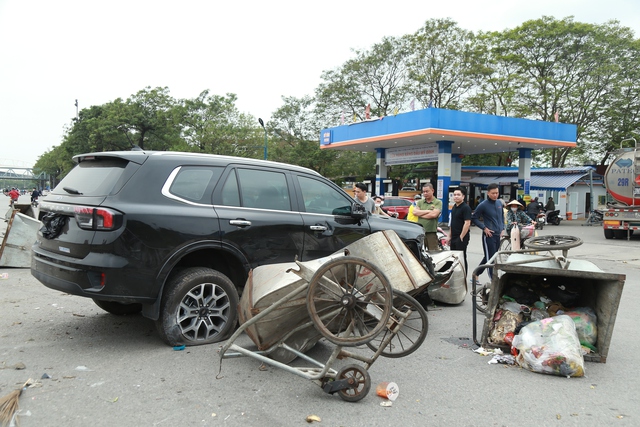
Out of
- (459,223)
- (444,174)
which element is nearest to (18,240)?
(459,223)

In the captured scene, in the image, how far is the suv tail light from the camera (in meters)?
3.98

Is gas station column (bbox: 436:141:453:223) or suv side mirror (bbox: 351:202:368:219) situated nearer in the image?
suv side mirror (bbox: 351:202:368:219)

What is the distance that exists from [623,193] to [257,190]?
17260 millimetres

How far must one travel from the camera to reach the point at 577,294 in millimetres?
4863

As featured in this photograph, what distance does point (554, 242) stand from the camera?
5.34 meters

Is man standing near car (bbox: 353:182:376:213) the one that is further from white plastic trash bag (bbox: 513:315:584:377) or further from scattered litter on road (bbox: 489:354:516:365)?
white plastic trash bag (bbox: 513:315:584:377)

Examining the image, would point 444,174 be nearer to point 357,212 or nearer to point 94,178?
point 357,212

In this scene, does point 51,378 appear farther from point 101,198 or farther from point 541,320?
point 541,320

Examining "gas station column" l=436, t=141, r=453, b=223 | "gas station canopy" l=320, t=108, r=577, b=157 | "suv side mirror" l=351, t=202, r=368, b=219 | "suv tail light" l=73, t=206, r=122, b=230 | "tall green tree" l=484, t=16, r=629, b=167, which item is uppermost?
"tall green tree" l=484, t=16, r=629, b=167

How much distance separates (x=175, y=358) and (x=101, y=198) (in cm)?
155

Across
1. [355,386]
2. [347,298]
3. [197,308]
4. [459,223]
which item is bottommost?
[355,386]

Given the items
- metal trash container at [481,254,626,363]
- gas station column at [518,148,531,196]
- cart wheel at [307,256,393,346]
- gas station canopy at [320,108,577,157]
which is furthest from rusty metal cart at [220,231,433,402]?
gas station column at [518,148,531,196]

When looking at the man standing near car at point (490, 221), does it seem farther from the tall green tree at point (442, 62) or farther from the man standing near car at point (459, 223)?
the tall green tree at point (442, 62)

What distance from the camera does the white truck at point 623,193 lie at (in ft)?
56.0
